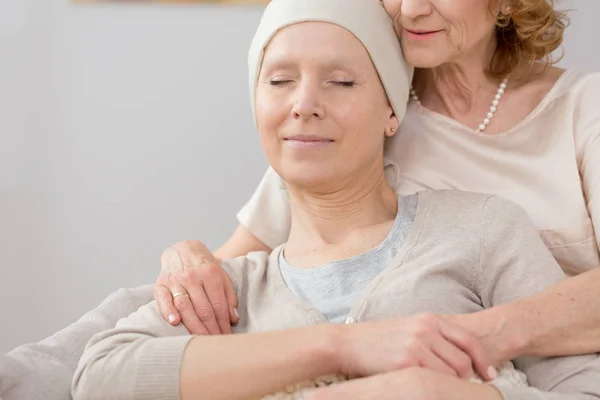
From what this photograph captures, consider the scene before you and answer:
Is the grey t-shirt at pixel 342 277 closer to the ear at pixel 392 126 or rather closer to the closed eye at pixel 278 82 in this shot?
the ear at pixel 392 126

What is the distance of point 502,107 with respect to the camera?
75.7 inches

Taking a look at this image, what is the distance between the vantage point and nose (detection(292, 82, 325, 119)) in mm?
1627

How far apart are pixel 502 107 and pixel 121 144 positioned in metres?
1.31

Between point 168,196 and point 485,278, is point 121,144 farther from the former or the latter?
point 485,278

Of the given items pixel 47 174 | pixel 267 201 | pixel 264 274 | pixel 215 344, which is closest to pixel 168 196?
pixel 47 174

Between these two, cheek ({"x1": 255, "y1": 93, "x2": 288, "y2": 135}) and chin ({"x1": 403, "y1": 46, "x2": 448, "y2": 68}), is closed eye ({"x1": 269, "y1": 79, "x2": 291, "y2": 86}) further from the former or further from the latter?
chin ({"x1": 403, "y1": 46, "x2": 448, "y2": 68})

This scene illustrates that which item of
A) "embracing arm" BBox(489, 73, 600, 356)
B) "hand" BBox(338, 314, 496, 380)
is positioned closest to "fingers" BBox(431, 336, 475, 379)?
"hand" BBox(338, 314, 496, 380)

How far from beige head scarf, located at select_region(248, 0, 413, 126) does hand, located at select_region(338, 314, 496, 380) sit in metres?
0.57

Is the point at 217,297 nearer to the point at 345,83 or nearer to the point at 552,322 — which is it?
the point at 345,83

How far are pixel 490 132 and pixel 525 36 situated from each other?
0.22m

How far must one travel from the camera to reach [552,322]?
4.82 feet

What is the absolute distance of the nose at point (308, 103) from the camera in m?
1.63

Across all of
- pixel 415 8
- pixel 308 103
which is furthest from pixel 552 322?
pixel 415 8

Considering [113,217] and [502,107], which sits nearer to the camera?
[502,107]
